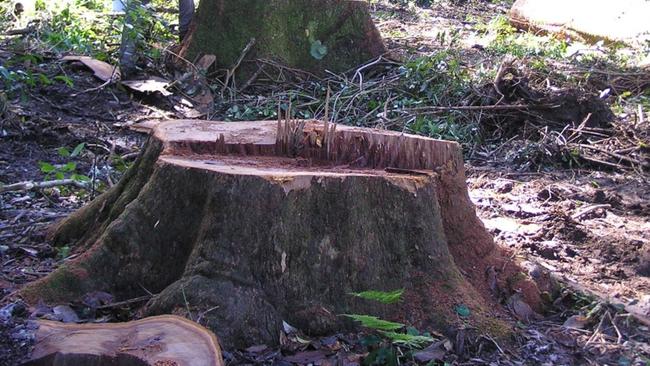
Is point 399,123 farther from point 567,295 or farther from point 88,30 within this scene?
point 88,30

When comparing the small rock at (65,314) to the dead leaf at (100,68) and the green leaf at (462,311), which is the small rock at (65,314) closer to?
the green leaf at (462,311)

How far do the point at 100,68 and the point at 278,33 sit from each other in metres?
1.78

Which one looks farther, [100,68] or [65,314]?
[100,68]

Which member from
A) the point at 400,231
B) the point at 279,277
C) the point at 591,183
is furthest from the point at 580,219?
the point at 279,277

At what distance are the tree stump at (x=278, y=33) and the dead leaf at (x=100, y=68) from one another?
745 mm

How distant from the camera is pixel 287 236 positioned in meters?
2.67

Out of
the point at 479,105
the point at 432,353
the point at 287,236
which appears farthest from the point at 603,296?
the point at 479,105

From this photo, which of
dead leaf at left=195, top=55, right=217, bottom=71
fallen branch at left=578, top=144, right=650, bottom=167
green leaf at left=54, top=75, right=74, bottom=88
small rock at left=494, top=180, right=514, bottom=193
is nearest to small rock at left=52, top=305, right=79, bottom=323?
small rock at left=494, top=180, right=514, bottom=193

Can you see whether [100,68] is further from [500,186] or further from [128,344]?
[128,344]

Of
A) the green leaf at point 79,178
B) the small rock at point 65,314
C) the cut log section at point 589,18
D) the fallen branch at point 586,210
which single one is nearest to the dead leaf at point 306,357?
the small rock at point 65,314

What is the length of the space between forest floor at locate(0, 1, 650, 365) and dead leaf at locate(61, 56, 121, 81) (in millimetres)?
80

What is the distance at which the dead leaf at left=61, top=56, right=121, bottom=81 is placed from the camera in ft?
22.9

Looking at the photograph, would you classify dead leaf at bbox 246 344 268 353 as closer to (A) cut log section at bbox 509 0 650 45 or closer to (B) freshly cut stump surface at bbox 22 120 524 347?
(B) freshly cut stump surface at bbox 22 120 524 347

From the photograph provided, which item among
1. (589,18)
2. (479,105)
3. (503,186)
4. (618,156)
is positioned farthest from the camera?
(589,18)
